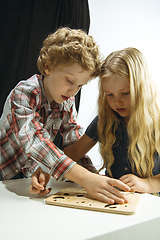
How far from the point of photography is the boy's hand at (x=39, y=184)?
0.70 metres

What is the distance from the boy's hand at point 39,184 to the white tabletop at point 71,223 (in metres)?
0.06

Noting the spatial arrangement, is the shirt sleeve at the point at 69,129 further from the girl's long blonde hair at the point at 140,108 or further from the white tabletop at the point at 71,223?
the white tabletop at the point at 71,223

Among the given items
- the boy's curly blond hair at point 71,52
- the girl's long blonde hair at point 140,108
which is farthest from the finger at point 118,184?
the boy's curly blond hair at point 71,52

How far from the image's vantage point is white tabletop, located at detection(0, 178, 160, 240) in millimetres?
447

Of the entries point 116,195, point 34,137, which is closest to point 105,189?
point 116,195

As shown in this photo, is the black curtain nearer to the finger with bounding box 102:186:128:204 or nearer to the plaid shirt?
the plaid shirt

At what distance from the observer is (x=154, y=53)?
2.57 meters

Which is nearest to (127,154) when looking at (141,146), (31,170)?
(141,146)

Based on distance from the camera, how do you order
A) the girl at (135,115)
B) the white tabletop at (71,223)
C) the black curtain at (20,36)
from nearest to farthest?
the white tabletop at (71,223) < the girl at (135,115) < the black curtain at (20,36)

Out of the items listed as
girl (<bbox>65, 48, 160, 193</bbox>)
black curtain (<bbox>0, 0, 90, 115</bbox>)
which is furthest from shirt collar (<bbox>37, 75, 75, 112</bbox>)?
black curtain (<bbox>0, 0, 90, 115</bbox>)

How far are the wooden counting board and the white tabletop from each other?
0.04 feet

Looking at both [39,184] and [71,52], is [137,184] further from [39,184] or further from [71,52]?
[71,52]

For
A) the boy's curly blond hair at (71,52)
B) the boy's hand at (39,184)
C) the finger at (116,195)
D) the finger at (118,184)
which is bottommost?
the boy's hand at (39,184)

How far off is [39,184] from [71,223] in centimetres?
23
